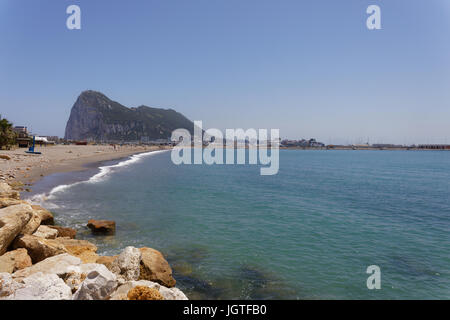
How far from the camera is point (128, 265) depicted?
28.5 feet

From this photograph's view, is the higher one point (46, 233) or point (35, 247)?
point (35, 247)

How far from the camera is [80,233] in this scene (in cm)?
1494

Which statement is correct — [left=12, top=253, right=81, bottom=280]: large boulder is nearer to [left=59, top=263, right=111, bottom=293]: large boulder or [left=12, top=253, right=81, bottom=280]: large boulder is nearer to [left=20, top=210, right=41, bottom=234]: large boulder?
[left=59, top=263, right=111, bottom=293]: large boulder

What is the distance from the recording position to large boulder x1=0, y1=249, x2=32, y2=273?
7578 mm

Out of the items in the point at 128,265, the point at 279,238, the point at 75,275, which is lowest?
the point at 279,238

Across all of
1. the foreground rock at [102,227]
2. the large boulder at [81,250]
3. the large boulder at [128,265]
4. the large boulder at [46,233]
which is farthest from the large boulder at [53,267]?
the foreground rock at [102,227]

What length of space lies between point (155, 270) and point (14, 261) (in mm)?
4293

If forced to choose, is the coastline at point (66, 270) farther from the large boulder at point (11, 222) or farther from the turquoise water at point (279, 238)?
the turquoise water at point (279, 238)

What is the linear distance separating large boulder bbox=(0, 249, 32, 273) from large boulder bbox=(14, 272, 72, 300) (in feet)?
5.22

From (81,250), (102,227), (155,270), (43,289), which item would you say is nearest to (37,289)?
(43,289)

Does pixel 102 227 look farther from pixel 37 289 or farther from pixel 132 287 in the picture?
pixel 132 287

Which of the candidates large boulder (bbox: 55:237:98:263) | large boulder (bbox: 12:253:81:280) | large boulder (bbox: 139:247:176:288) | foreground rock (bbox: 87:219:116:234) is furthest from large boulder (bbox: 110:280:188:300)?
foreground rock (bbox: 87:219:116:234)
